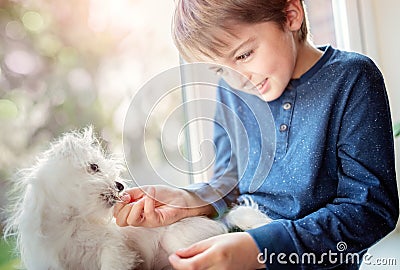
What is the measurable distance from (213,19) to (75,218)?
25 cm

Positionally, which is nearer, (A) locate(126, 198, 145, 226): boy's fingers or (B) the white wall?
(A) locate(126, 198, 145, 226): boy's fingers

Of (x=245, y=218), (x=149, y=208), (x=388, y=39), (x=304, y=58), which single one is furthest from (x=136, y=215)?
(x=388, y=39)

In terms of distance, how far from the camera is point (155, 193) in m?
0.54

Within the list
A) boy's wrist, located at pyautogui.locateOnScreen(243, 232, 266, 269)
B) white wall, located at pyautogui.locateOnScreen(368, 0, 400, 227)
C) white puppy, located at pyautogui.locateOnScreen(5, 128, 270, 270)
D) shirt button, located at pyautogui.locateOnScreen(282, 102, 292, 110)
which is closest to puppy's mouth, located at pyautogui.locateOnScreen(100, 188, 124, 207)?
white puppy, located at pyautogui.locateOnScreen(5, 128, 270, 270)

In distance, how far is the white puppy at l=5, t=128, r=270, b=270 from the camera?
427mm

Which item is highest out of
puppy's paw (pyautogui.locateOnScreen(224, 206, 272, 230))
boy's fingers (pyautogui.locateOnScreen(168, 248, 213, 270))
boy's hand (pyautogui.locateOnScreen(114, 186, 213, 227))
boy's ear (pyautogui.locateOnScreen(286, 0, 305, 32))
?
boy's ear (pyautogui.locateOnScreen(286, 0, 305, 32))

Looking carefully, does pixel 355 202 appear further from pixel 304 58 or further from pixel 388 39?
pixel 388 39

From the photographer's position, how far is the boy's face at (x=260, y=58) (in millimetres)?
534

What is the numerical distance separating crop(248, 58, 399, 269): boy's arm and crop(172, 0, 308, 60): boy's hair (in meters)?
0.13

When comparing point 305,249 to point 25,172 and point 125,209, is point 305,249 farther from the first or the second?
point 25,172

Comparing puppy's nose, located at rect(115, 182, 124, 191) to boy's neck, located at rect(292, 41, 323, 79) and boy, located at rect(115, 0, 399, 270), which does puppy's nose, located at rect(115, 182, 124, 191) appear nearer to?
boy, located at rect(115, 0, 399, 270)

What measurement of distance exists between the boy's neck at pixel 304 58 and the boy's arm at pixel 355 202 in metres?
0.07

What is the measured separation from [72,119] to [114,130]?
0.06 meters

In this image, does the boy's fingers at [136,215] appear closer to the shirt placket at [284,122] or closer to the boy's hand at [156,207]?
the boy's hand at [156,207]
